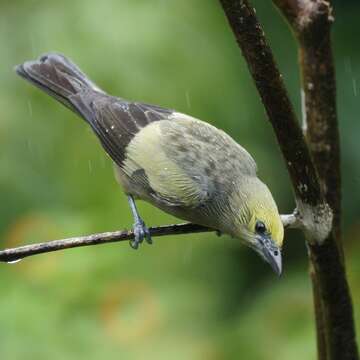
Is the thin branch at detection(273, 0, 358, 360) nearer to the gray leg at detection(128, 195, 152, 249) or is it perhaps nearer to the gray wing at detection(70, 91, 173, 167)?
the gray leg at detection(128, 195, 152, 249)

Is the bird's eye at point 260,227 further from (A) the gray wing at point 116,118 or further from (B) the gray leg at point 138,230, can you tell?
(A) the gray wing at point 116,118

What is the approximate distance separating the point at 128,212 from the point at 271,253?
4.23 feet

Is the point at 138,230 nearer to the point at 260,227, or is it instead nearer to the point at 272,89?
the point at 260,227

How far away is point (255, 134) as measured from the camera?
187 inches

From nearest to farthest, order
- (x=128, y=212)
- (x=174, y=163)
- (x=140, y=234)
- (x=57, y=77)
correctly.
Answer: (x=140, y=234) < (x=174, y=163) < (x=57, y=77) < (x=128, y=212)

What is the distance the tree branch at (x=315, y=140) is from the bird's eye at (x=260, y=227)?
330 millimetres

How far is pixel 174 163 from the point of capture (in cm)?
359

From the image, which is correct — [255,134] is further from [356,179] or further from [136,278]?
[136,278]

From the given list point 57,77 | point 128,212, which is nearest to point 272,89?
point 57,77

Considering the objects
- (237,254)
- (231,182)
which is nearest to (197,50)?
(237,254)

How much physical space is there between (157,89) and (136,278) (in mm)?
1097

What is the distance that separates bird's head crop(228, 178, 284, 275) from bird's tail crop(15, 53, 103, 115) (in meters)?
1.05

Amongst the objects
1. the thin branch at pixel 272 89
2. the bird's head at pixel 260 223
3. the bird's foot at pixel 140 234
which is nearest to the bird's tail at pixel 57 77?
the bird's foot at pixel 140 234

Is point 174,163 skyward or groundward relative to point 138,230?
skyward
